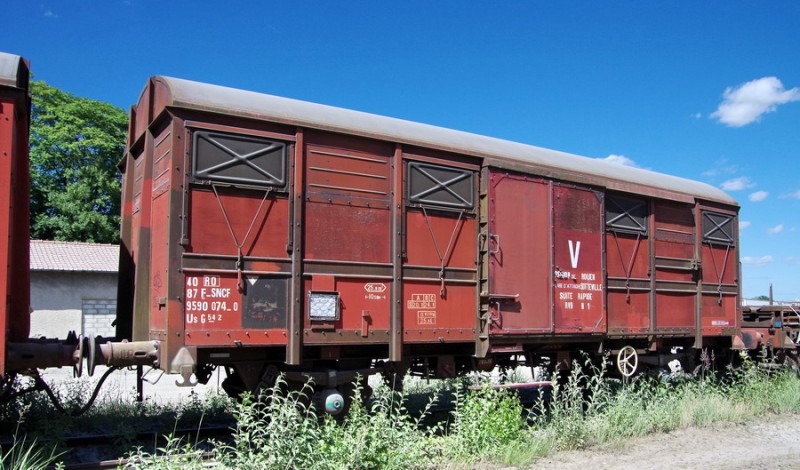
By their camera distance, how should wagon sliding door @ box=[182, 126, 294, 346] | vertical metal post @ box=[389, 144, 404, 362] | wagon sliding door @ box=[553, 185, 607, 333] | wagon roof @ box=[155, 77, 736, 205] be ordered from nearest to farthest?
wagon sliding door @ box=[182, 126, 294, 346], wagon roof @ box=[155, 77, 736, 205], vertical metal post @ box=[389, 144, 404, 362], wagon sliding door @ box=[553, 185, 607, 333]

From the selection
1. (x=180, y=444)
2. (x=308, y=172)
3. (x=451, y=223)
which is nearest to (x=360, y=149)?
(x=308, y=172)

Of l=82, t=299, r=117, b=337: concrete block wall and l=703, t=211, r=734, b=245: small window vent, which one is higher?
l=703, t=211, r=734, b=245: small window vent

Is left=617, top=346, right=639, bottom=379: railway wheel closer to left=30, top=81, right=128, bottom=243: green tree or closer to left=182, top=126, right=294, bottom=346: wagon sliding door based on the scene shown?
left=182, top=126, right=294, bottom=346: wagon sliding door

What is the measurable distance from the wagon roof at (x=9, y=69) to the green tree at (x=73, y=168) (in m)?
26.2

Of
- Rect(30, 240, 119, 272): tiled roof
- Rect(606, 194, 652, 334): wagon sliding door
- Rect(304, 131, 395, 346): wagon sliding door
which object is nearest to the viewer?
Rect(304, 131, 395, 346): wagon sliding door

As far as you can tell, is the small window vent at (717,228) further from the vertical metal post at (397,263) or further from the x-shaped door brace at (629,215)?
the vertical metal post at (397,263)

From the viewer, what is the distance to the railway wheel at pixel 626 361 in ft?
33.7

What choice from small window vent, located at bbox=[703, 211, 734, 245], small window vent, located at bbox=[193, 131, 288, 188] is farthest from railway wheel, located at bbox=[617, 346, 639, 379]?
small window vent, located at bbox=[193, 131, 288, 188]

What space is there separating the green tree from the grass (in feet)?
79.7

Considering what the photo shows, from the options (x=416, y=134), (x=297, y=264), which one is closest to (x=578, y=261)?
(x=416, y=134)

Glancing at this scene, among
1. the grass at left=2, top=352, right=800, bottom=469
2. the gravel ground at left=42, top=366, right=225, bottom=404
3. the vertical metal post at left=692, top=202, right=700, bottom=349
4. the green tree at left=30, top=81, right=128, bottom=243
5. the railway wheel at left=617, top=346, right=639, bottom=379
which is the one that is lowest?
the gravel ground at left=42, top=366, right=225, bottom=404

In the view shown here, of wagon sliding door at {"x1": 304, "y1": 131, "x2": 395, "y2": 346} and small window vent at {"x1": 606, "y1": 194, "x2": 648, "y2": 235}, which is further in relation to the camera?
small window vent at {"x1": 606, "y1": 194, "x2": 648, "y2": 235}

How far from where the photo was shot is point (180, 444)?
8.00 m

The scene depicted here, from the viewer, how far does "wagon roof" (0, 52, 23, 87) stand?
5.96m
